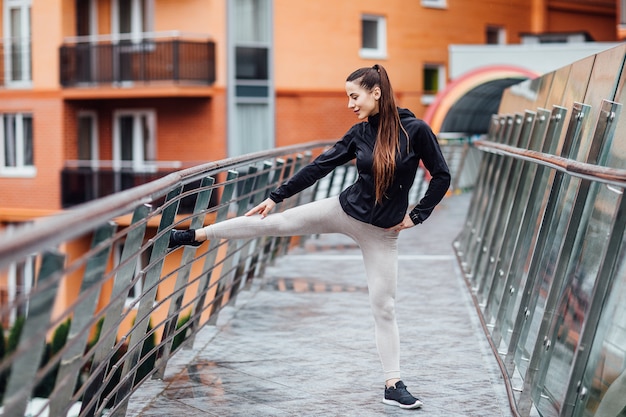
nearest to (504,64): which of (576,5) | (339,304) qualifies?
(576,5)

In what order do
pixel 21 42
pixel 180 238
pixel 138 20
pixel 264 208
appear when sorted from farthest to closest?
pixel 21 42
pixel 138 20
pixel 264 208
pixel 180 238

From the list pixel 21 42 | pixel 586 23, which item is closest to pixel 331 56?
pixel 21 42

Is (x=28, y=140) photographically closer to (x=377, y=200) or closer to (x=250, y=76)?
(x=250, y=76)

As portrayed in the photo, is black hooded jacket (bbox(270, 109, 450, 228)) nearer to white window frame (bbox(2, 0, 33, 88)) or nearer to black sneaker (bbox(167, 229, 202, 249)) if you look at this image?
black sneaker (bbox(167, 229, 202, 249))

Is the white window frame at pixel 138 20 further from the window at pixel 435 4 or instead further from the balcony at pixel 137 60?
the window at pixel 435 4

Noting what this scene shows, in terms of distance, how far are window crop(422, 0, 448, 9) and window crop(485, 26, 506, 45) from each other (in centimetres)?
288

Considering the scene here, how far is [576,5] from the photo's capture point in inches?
1676

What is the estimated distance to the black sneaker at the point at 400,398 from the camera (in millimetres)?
5680

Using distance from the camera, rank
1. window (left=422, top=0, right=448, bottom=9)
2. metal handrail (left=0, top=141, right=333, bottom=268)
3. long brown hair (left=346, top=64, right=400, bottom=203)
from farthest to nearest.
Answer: window (left=422, top=0, right=448, bottom=9) → long brown hair (left=346, top=64, right=400, bottom=203) → metal handrail (left=0, top=141, right=333, bottom=268)

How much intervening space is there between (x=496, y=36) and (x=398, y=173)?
3587cm

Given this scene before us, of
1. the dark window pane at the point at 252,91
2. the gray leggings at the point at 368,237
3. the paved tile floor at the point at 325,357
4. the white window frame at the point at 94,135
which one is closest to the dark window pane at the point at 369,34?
the dark window pane at the point at 252,91

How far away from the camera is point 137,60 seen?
32.0 meters

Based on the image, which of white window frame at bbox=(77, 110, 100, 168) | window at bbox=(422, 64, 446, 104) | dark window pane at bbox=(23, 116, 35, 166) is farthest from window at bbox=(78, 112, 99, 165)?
window at bbox=(422, 64, 446, 104)

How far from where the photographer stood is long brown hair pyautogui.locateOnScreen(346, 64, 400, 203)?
214 inches
